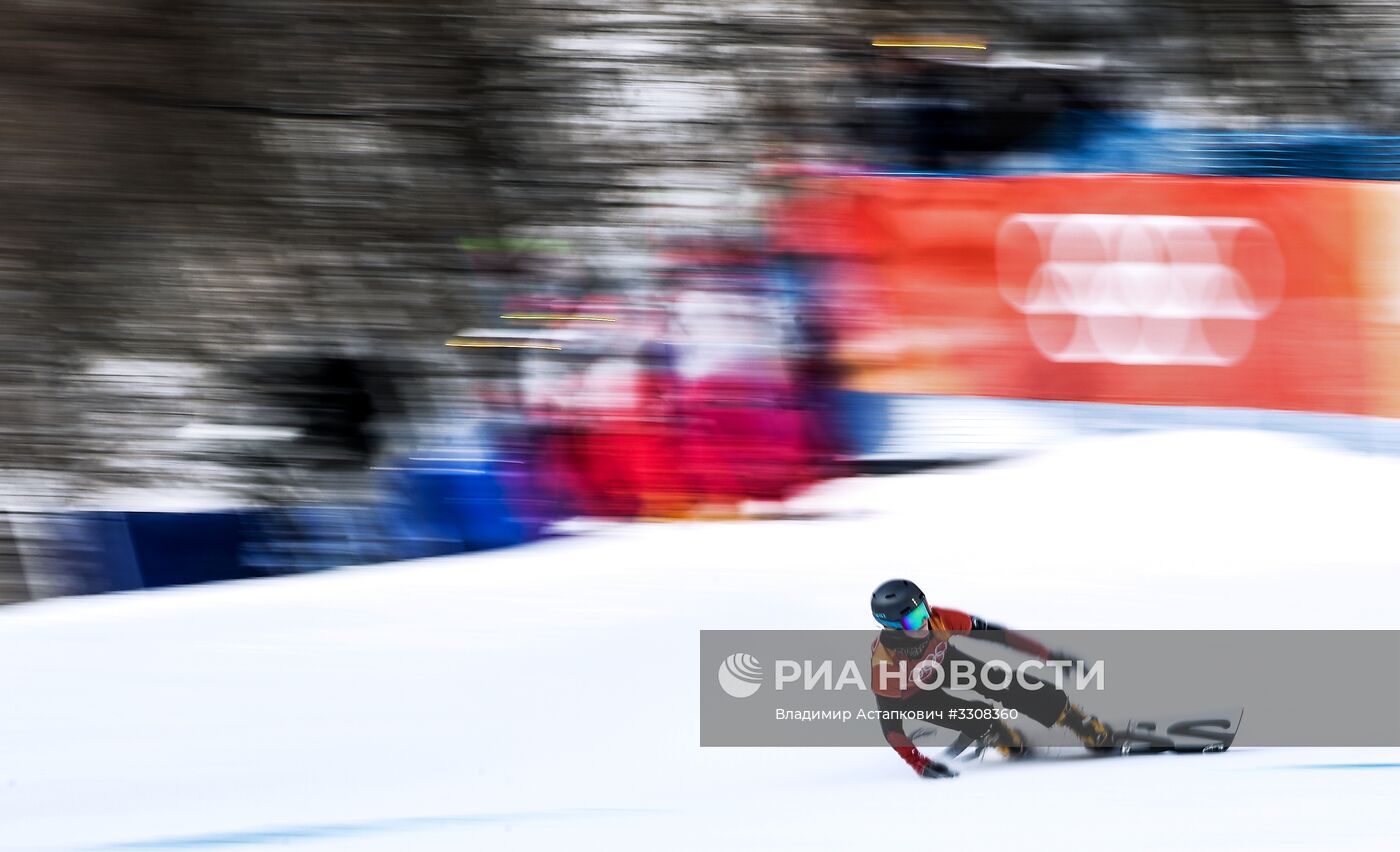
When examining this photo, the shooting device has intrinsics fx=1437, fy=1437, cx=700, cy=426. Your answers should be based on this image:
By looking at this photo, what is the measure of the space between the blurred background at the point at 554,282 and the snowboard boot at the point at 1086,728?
2.34 metres

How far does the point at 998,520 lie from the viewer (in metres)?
5.15

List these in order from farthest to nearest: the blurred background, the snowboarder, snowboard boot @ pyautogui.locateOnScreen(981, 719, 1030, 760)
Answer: the blurred background, snowboard boot @ pyautogui.locateOnScreen(981, 719, 1030, 760), the snowboarder

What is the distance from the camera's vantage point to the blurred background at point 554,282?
5.43 meters

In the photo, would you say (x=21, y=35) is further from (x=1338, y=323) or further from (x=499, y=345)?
(x=1338, y=323)

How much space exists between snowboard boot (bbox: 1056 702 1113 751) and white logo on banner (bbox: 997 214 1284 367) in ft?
8.16

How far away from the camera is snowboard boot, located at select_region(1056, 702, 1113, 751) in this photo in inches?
128

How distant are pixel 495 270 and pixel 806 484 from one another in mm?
1564

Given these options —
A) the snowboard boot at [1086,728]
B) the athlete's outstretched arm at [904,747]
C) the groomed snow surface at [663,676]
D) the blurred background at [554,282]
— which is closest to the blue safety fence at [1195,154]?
the blurred background at [554,282]

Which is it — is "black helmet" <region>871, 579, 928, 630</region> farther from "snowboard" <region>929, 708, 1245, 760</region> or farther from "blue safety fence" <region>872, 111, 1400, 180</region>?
"blue safety fence" <region>872, 111, 1400, 180</region>
